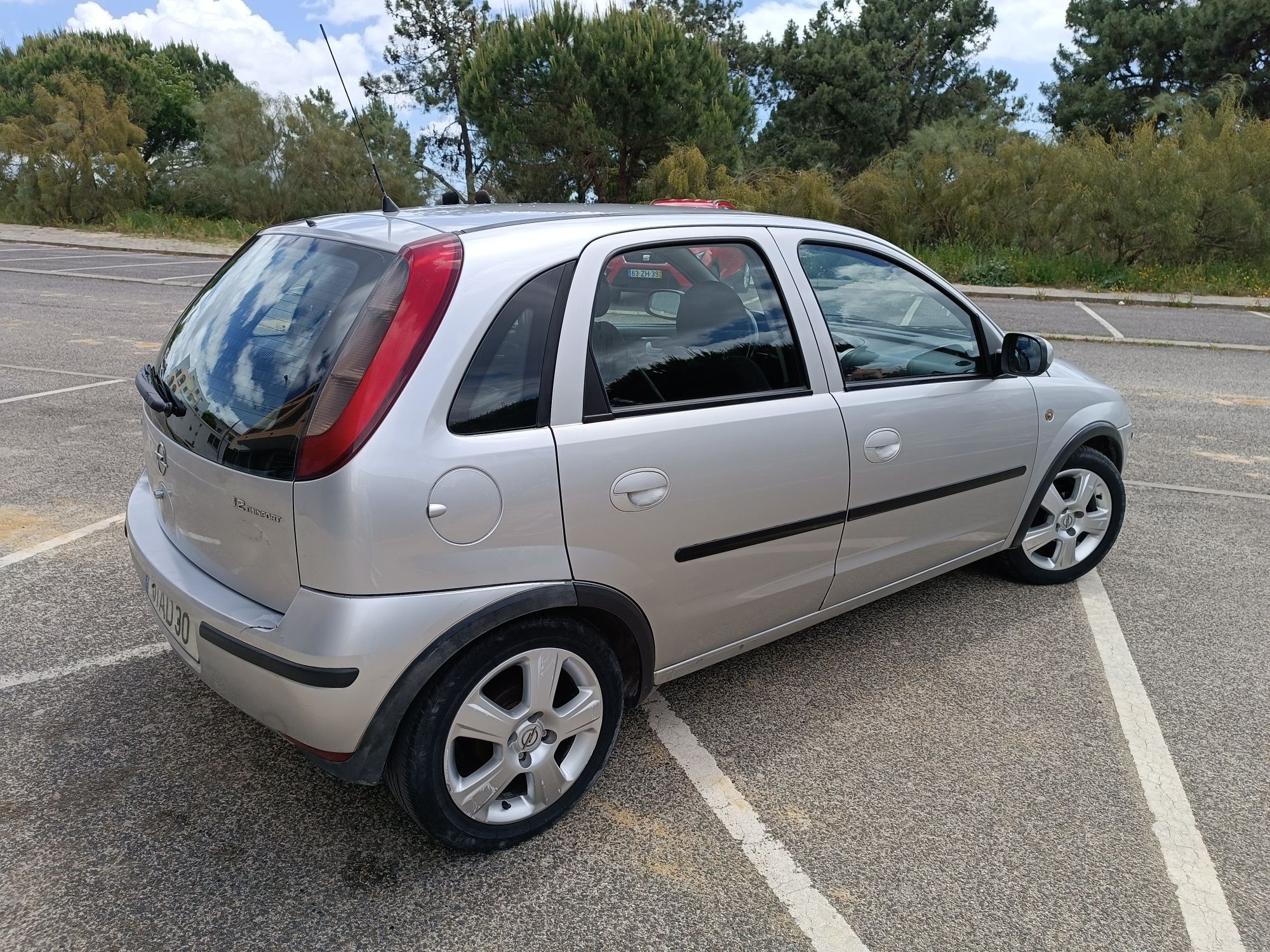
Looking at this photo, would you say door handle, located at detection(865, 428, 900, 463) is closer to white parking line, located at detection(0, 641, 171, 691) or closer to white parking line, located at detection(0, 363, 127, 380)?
white parking line, located at detection(0, 641, 171, 691)

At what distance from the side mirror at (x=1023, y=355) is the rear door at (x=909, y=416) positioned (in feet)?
0.23

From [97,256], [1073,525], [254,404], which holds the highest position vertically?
[254,404]

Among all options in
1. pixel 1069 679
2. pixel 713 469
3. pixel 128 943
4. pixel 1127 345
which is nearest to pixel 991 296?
pixel 1127 345

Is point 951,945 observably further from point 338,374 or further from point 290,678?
point 338,374

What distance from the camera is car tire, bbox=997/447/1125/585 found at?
426cm

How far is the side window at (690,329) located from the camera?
105 inches

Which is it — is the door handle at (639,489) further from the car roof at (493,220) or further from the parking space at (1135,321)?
the parking space at (1135,321)

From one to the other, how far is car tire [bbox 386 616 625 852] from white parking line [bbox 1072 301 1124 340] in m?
11.7

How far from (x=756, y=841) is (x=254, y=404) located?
177cm

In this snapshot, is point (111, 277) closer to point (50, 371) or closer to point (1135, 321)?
point (50, 371)

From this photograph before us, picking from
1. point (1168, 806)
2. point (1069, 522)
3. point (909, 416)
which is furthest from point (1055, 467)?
point (1168, 806)

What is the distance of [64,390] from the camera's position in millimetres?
7672

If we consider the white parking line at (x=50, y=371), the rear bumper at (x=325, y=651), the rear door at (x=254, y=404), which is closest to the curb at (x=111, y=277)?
the white parking line at (x=50, y=371)

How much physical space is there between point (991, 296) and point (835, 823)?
54.2 feet
